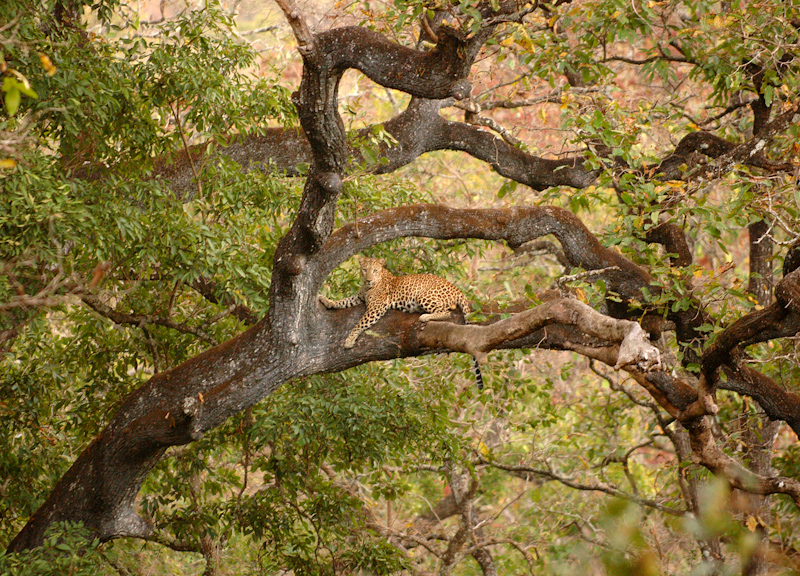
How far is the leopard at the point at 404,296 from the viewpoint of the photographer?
19.2ft

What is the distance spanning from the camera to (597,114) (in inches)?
223

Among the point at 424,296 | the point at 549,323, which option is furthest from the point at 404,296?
the point at 549,323

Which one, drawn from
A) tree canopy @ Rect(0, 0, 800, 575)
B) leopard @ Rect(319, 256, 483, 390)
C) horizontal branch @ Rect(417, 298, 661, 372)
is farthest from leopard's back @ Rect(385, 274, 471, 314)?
horizontal branch @ Rect(417, 298, 661, 372)

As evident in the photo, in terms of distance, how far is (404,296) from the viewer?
6.12 metres

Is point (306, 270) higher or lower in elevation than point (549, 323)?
higher

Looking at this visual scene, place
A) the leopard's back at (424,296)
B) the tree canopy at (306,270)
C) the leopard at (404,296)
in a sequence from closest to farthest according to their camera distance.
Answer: the tree canopy at (306,270) → the leopard at (404,296) → the leopard's back at (424,296)

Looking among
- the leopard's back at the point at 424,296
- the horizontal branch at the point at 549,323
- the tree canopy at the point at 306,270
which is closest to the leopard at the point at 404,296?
the leopard's back at the point at 424,296

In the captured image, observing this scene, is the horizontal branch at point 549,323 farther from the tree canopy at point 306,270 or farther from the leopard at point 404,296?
the leopard at point 404,296

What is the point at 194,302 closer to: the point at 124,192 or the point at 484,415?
the point at 124,192

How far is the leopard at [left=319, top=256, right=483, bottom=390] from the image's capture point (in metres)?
5.86

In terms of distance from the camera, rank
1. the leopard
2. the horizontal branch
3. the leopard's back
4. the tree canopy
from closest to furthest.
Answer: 1. the horizontal branch
2. the tree canopy
3. the leopard
4. the leopard's back

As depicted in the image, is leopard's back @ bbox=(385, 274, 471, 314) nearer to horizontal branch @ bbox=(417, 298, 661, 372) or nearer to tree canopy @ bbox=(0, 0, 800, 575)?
tree canopy @ bbox=(0, 0, 800, 575)

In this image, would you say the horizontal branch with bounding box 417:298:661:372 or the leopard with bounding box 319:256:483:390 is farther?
the leopard with bounding box 319:256:483:390

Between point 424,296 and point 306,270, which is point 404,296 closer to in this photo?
point 424,296
